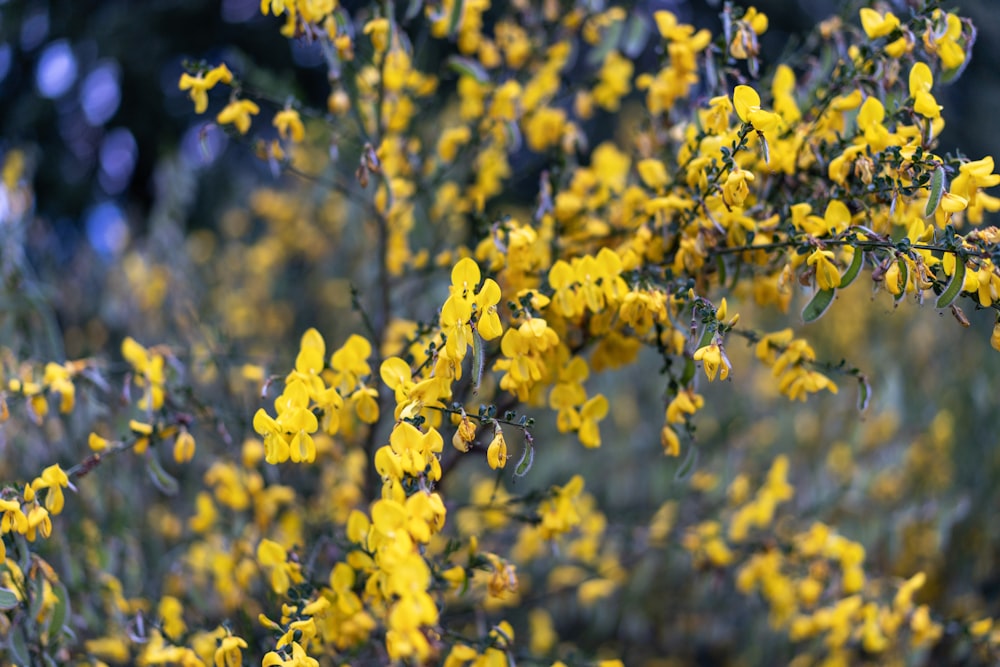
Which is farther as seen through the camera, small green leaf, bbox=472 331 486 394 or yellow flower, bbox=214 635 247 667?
yellow flower, bbox=214 635 247 667

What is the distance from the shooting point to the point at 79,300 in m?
4.16

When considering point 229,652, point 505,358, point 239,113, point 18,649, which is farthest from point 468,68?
point 18,649

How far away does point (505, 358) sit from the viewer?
1.34 m

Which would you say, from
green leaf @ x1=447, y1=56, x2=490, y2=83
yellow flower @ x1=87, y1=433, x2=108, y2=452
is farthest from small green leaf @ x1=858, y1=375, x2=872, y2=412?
yellow flower @ x1=87, y1=433, x2=108, y2=452

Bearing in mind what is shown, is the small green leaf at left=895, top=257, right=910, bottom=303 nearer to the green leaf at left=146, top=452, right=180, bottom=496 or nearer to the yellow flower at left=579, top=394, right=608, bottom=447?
the yellow flower at left=579, top=394, right=608, bottom=447

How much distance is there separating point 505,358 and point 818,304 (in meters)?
0.48

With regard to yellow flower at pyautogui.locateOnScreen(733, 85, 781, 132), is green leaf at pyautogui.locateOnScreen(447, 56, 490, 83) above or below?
below

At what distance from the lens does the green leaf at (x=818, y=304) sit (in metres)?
1.17

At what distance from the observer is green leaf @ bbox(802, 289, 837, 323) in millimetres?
1172

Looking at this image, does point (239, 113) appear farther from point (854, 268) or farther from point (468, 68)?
point (854, 268)

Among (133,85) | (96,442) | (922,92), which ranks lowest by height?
(133,85)

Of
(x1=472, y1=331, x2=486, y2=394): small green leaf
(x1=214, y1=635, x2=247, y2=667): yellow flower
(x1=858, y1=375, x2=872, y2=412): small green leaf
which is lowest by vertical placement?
(x1=214, y1=635, x2=247, y2=667): yellow flower

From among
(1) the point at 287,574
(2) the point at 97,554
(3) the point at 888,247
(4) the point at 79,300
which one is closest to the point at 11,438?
(2) the point at 97,554

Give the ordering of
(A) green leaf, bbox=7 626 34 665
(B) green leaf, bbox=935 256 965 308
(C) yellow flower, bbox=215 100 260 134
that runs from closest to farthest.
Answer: (B) green leaf, bbox=935 256 965 308, (A) green leaf, bbox=7 626 34 665, (C) yellow flower, bbox=215 100 260 134
